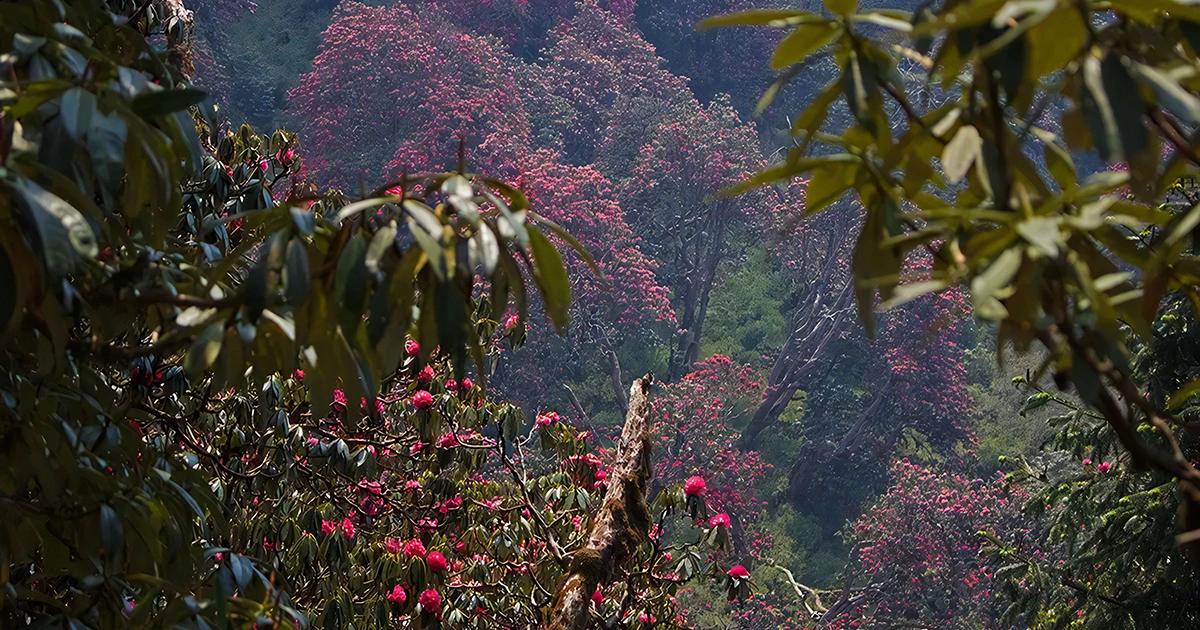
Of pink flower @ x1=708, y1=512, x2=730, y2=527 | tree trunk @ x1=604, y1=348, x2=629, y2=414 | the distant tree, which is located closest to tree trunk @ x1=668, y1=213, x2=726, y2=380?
tree trunk @ x1=604, y1=348, x2=629, y2=414

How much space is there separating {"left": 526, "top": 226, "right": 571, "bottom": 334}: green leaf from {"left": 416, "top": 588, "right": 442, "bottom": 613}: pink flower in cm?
199

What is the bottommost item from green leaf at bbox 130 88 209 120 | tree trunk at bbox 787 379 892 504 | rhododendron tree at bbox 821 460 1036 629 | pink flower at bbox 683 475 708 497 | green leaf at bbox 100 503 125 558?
tree trunk at bbox 787 379 892 504

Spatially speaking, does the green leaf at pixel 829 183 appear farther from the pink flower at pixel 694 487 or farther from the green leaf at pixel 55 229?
the pink flower at pixel 694 487

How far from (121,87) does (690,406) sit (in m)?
9.55

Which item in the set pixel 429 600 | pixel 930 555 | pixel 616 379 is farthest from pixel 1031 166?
pixel 616 379

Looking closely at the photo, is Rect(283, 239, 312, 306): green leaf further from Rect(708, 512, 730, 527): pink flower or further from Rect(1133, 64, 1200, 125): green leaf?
Rect(708, 512, 730, 527): pink flower

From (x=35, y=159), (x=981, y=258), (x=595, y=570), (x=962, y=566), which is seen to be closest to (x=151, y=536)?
(x=35, y=159)

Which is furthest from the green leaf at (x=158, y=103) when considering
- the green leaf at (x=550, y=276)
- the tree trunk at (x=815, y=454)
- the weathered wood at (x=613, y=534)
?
the tree trunk at (x=815, y=454)

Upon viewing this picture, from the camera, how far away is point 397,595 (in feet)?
8.87

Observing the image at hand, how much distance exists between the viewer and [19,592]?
123 cm

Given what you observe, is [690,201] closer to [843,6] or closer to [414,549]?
[414,549]

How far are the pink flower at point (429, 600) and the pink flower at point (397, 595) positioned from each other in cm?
5

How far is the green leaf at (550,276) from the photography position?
34.2 inches

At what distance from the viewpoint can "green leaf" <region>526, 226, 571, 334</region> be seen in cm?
87
